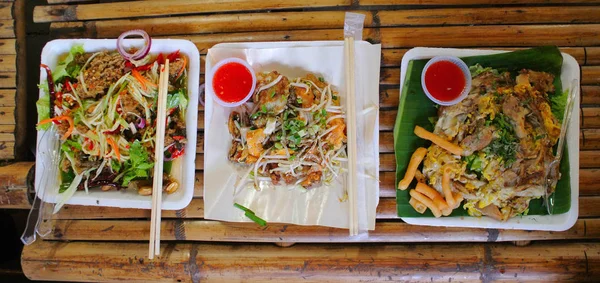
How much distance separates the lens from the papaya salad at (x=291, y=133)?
318 cm

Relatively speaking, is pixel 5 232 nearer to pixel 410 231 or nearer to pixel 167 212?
pixel 167 212

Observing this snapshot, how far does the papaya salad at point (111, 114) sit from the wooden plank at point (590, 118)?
11.4 ft

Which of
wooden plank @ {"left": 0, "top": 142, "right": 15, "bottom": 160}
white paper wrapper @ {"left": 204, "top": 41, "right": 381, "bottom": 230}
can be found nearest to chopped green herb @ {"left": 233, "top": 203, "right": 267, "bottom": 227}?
white paper wrapper @ {"left": 204, "top": 41, "right": 381, "bottom": 230}

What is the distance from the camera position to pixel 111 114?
10.5ft

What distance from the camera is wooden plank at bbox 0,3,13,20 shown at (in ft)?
12.2

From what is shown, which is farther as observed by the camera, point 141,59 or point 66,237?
point 66,237

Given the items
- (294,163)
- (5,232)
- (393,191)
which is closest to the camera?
(294,163)

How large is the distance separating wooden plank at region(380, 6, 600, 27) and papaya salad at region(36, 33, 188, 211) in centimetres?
195

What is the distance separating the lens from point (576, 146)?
3.23 meters

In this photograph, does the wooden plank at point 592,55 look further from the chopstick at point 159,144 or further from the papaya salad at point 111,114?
the chopstick at point 159,144

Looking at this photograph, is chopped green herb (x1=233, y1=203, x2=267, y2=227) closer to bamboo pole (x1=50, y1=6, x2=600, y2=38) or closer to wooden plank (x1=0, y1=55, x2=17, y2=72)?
bamboo pole (x1=50, y1=6, x2=600, y2=38)

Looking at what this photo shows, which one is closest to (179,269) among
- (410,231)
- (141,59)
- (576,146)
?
(141,59)

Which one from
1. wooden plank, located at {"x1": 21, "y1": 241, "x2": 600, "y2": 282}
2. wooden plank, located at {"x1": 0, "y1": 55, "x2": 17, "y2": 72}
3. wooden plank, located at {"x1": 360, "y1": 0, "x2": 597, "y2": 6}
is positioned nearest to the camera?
wooden plank, located at {"x1": 21, "y1": 241, "x2": 600, "y2": 282}

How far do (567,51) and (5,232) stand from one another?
18.7 feet
